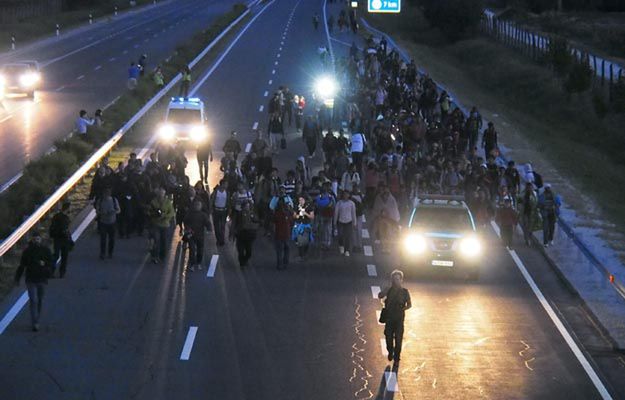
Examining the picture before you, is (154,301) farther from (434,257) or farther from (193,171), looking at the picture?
(193,171)

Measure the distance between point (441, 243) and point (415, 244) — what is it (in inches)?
19.8

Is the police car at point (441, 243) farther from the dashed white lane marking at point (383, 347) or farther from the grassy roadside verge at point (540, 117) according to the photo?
the grassy roadside verge at point (540, 117)

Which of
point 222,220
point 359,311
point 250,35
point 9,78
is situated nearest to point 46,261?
point 359,311

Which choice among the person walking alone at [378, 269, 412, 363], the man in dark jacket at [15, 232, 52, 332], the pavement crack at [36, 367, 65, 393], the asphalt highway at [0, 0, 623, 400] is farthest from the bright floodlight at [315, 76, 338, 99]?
the pavement crack at [36, 367, 65, 393]

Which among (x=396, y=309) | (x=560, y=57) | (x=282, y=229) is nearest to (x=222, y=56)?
(x=560, y=57)

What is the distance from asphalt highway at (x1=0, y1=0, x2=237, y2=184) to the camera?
140 feet

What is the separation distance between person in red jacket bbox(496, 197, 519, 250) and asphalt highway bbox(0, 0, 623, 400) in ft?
1.31

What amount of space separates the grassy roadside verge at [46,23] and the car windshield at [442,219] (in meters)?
55.8

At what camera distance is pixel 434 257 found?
25.2 metres

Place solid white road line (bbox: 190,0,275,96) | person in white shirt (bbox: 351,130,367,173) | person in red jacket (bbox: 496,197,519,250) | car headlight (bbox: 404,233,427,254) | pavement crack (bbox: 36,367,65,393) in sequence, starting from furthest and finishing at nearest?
solid white road line (bbox: 190,0,275,96), person in white shirt (bbox: 351,130,367,173), person in red jacket (bbox: 496,197,519,250), car headlight (bbox: 404,233,427,254), pavement crack (bbox: 36,367,65,393)

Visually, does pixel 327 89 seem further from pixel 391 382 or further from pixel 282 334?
pixel 391 382

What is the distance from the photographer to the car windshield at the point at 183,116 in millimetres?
41000

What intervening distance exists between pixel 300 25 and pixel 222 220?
66.4 metres

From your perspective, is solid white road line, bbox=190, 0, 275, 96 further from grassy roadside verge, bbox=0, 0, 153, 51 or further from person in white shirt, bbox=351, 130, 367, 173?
person in white shirt, bbox=351, 130, 367, 173
